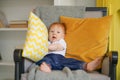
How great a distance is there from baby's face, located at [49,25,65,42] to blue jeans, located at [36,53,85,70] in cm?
14

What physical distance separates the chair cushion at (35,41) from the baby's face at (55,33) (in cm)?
7

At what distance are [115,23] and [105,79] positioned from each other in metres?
0.95

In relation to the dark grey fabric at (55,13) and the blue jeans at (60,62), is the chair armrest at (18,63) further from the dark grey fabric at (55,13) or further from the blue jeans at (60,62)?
the dark grey fabric at (55,13)

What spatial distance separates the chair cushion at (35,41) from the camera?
4.71 ft

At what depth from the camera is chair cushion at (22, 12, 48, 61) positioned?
1435 millimetres

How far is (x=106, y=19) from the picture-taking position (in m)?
1.57

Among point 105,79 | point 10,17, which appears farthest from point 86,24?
point 10,17

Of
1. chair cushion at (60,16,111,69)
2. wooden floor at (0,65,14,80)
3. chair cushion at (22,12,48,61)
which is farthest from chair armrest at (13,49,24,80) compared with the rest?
wooden floor at (0,65,14,80)

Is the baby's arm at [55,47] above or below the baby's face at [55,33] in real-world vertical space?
below

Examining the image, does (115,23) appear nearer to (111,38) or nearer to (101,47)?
(111,38)

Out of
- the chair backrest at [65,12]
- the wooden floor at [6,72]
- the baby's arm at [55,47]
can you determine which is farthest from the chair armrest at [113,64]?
the wooden floor at [6,72]

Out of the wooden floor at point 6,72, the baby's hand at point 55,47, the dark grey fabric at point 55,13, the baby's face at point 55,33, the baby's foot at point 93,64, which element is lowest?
the wooden floor at point 6,72

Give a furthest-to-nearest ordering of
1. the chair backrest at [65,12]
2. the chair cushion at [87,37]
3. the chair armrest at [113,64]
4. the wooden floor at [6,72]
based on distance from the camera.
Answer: the wooden floor at [6,72] → the chair backrest at [65,12] → the chair cushion at [87,37] → the chair armrest at [113,64]

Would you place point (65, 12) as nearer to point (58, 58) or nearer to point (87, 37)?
point (87, 37)
